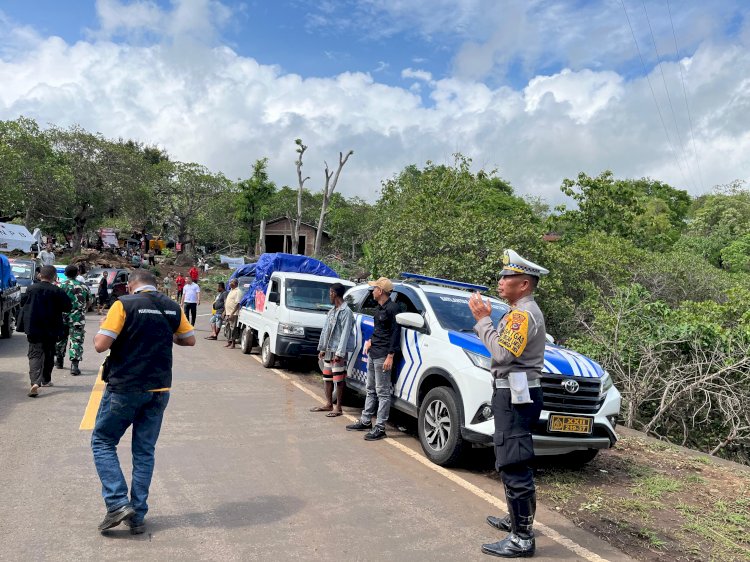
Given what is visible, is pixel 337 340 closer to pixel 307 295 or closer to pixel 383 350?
pixel 383 350

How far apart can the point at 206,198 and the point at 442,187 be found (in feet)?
71.2

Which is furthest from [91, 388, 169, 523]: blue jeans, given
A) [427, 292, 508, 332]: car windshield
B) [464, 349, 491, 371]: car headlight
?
[427, 292, 508, 332]: car windshield

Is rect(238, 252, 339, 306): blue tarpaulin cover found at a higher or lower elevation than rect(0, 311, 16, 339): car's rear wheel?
higher

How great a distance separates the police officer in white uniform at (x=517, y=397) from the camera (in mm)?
4012

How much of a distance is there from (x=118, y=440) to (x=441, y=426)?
3135mm

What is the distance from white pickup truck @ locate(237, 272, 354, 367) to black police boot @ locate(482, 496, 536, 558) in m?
7.27

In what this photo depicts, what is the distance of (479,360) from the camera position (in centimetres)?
579

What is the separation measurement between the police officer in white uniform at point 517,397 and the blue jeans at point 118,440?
2396mm

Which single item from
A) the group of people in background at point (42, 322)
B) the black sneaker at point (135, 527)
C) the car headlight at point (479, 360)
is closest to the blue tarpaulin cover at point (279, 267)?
the group of people in background at point (42, 322)

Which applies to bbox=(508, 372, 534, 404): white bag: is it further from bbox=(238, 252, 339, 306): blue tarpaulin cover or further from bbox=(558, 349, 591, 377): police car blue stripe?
bbox=(238, 252, 339, 306): blue tarpaulin cover

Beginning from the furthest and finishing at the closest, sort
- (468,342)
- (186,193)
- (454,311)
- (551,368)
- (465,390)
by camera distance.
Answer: (186,193) → (454,311) → (468,342) → (465,390) → (551,368)

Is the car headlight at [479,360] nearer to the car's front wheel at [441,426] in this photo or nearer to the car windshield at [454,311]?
the car's front wheel at [441,426]

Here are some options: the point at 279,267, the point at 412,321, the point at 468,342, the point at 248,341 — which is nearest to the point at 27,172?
the point at 279,267

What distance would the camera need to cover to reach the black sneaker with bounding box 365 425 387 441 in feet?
22.6
